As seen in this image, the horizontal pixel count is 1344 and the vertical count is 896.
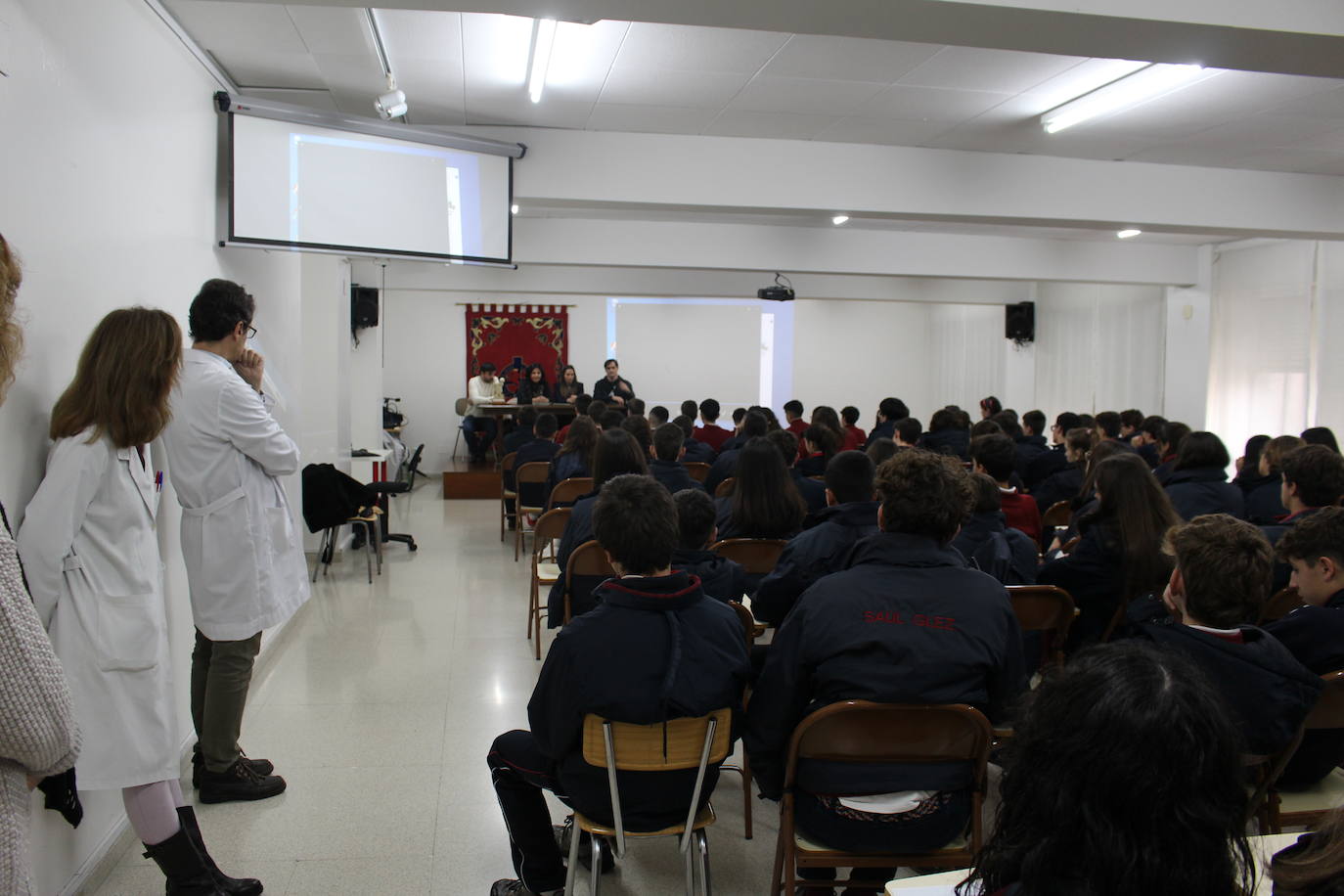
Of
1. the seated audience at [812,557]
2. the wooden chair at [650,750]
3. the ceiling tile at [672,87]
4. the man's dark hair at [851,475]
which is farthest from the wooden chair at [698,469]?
the wooden chair at [650,750]

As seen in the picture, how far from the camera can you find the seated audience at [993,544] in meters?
3.04

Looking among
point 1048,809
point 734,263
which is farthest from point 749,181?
point 1048,809

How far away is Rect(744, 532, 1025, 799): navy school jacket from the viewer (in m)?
1.87

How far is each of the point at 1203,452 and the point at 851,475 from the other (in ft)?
6.59

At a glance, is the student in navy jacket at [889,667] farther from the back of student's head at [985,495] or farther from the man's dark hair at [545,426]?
the man's dark hair at [545,426]

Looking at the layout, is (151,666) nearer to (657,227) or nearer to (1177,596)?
(1177,596)

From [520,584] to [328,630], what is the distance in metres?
1.43

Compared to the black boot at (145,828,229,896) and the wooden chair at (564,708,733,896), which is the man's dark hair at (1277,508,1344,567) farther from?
the black boot at (145,828,229,896)

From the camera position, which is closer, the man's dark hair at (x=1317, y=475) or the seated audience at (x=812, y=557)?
the seated audience at (x=812, y=557)

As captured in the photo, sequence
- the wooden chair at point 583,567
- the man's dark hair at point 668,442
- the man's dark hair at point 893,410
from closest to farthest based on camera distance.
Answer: the wooden chair at point 583,567 < the man's dark hair at point 668,442 < the man's dark hair at point 893,410

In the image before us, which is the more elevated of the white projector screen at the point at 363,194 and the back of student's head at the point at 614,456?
the white projector screen at the point at 363,194

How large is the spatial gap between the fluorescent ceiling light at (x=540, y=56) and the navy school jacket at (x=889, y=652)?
2.51m

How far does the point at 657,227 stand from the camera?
876cm

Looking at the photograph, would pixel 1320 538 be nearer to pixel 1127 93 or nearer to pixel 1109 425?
pixel 1127 93
